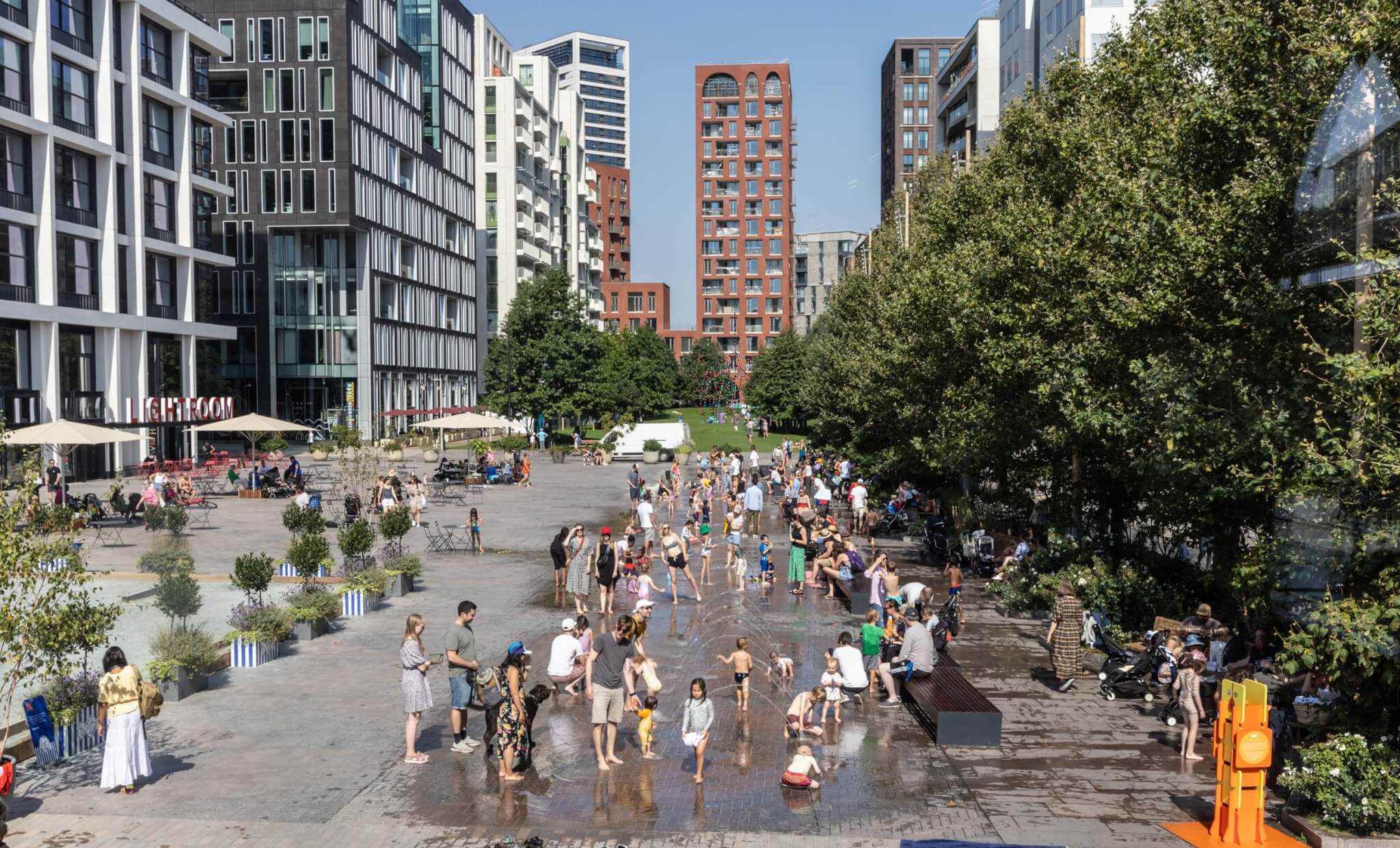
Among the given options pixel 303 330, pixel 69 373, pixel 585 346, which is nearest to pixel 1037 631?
pixel 69 373

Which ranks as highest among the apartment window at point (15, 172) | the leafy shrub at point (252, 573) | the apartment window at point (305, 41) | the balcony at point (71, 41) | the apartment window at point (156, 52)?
the apartment window at point (305, 41)

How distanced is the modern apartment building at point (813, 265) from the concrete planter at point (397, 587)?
147 metres

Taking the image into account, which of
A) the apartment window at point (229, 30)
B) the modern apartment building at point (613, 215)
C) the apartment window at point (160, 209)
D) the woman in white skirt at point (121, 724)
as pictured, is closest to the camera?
the woman in white skirt at point (121, 724)

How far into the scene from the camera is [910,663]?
1560cm

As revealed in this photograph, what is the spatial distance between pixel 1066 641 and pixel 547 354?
59.0 meters

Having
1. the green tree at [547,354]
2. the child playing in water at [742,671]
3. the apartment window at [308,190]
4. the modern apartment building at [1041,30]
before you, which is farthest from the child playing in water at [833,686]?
the apartment window at [308,190]

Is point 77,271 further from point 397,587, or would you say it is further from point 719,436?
point 719,436

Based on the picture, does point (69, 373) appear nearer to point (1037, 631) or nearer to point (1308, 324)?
point (1037, 631)

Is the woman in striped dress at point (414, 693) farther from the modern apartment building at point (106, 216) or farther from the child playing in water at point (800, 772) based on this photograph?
the modern apartment building at point (106, 216)

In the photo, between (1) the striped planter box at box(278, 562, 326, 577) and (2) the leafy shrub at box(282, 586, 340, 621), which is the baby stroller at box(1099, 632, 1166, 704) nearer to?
(2) the leafy shrub at box(282, 586, 340, 621)

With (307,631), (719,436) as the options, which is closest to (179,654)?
(307,631)

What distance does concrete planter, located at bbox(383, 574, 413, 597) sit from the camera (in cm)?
2273

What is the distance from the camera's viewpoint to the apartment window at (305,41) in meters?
73.9

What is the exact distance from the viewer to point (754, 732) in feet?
46.1
